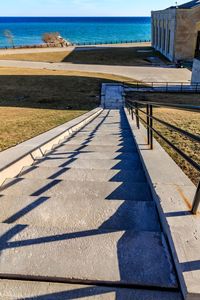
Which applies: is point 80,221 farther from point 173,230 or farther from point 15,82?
point 15,82

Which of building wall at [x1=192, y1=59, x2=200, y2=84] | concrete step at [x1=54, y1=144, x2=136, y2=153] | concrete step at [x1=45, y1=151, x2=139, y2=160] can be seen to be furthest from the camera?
building wall at [x1=192, y1=59, x2=200, y2=84]

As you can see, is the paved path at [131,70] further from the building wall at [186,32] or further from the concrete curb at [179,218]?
the concrete curb at [179,218]

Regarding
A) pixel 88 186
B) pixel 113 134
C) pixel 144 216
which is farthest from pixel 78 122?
pixel 144 216

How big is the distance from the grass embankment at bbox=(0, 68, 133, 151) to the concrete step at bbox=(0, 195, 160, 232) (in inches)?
235

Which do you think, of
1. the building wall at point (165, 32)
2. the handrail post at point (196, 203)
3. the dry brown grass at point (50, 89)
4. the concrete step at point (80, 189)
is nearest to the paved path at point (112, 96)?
the dry brown grass at point (50, 89)

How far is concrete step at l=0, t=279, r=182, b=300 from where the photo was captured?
197 centimetres

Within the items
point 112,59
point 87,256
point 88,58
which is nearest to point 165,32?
point 112,59

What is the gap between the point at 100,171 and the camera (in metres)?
4.12

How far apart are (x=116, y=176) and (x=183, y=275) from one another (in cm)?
204

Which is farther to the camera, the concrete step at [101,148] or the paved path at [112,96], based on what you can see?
the paved path at [112,96]

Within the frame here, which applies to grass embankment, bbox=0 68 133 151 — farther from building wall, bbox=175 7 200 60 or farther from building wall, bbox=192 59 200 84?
building wall, bbox=175 7 200 60

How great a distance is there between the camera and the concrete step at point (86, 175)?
12.9 feet

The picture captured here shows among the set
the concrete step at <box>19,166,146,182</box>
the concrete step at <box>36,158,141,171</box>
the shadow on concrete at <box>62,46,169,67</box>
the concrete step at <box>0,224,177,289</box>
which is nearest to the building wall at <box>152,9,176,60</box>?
the shadow on concrete at <box>62,46,169,67</box>

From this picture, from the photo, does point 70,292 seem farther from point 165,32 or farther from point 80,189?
point 165,32
